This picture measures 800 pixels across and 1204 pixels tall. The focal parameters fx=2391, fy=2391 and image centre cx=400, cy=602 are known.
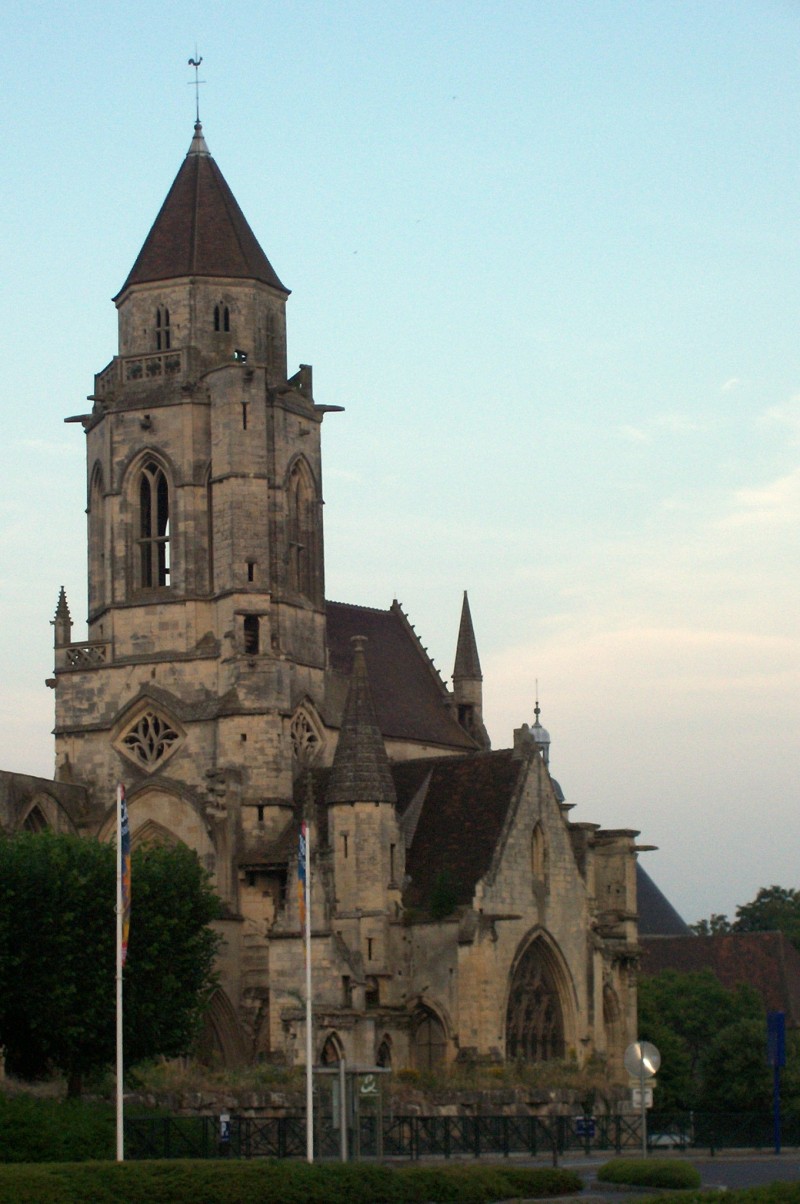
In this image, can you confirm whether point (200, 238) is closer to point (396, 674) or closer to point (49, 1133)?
point (396, 674)

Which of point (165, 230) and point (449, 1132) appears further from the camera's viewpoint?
point (165, 230)

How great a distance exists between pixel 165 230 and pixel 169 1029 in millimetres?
28322

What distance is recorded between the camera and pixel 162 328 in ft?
232

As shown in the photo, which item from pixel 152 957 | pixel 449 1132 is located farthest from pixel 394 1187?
pixel 152 957

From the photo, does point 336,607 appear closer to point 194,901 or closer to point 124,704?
point 124,704

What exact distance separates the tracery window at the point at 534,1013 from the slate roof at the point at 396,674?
34.2 ft

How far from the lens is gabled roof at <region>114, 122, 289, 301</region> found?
7019 centimetres

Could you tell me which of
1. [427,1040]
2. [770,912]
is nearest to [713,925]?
[770,912]

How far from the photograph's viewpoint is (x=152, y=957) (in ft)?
169

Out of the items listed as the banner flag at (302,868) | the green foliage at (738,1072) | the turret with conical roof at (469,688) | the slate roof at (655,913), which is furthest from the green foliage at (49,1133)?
the slate roof at (655,913)

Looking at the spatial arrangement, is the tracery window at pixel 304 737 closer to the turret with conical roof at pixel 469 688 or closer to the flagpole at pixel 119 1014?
the turret with conical roof at pixel 469 688

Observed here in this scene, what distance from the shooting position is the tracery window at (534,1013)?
64438 mm

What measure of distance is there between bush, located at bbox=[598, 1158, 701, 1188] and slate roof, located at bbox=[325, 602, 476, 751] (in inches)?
1329

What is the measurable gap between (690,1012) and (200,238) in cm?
3387
